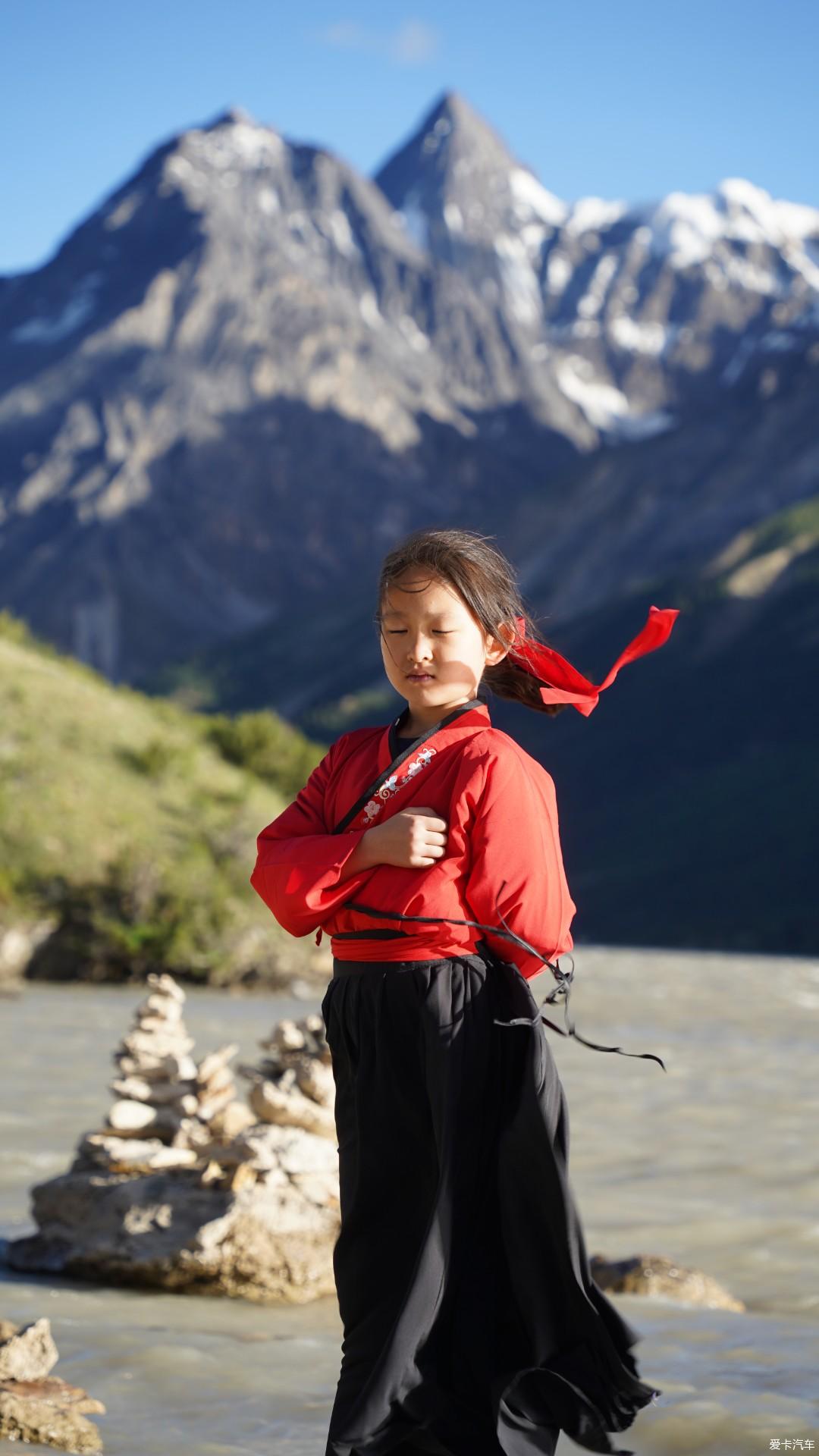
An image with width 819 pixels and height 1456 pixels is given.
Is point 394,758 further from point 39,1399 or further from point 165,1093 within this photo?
point 165,1093

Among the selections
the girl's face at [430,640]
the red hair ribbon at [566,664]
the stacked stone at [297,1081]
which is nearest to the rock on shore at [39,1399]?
the stacked stone at [297,1081]

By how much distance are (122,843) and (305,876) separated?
579 inches

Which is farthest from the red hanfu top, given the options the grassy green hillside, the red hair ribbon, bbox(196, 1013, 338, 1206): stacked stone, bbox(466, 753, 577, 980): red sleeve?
the grassy green hillside

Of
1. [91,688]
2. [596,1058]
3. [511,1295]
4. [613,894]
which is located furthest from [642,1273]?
[613,894]

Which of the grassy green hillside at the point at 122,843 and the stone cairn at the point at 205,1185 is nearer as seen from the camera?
the stone cairn at the point at 205,1185

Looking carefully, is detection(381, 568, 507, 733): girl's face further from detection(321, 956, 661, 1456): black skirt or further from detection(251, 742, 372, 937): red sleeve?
detection(321, 956, 661, 1456): black skirt

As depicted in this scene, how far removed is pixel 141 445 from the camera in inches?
7116

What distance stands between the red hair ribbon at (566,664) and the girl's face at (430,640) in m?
0.13

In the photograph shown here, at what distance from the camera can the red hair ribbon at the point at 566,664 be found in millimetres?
3521

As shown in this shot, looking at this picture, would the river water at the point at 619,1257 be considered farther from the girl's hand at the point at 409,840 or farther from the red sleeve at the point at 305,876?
the girl's hand at the point at 409,840

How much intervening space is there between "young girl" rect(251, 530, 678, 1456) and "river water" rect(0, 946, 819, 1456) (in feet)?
2.55

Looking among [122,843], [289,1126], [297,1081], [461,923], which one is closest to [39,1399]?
[461,923]

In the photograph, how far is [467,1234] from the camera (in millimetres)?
3287

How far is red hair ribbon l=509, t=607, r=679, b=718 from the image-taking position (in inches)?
139
